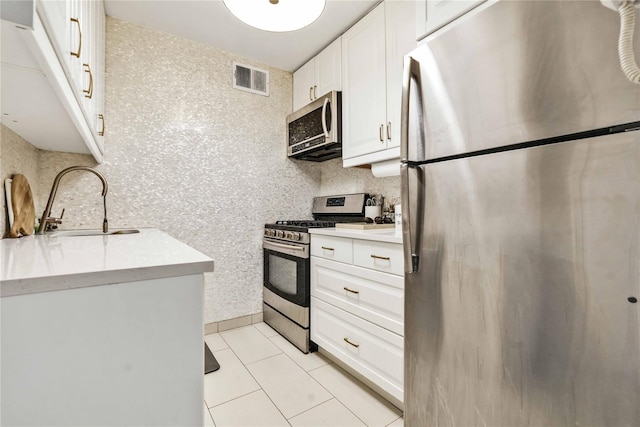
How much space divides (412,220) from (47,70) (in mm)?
1215

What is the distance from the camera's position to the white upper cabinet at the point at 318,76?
2.35 metres

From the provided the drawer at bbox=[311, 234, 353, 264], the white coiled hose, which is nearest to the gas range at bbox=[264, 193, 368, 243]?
the drawer at bbox=[311, 234, 353, 264]

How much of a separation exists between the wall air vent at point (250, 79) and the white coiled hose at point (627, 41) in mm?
2577

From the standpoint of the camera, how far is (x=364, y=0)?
194 centimetres

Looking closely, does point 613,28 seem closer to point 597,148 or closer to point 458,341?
point 597,148

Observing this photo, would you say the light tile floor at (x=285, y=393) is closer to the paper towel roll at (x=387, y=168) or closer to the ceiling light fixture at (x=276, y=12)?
the paper towel roll at (x=387, y=168)

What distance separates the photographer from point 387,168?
2.03 metres

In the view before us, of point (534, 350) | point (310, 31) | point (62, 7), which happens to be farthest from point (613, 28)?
point (310, 31)

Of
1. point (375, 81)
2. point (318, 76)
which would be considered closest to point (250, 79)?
point (318, 76)

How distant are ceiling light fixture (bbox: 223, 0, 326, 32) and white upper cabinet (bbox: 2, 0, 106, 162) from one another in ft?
1.96

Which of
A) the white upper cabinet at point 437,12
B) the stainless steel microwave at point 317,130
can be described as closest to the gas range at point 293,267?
the stainless steel microwave at point 317,130

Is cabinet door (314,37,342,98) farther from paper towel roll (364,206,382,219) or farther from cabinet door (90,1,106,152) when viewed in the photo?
cabinet door (90,1,106,152)

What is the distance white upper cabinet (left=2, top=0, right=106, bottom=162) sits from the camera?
577mm

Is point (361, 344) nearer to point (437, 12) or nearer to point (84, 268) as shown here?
point (84, 268)
